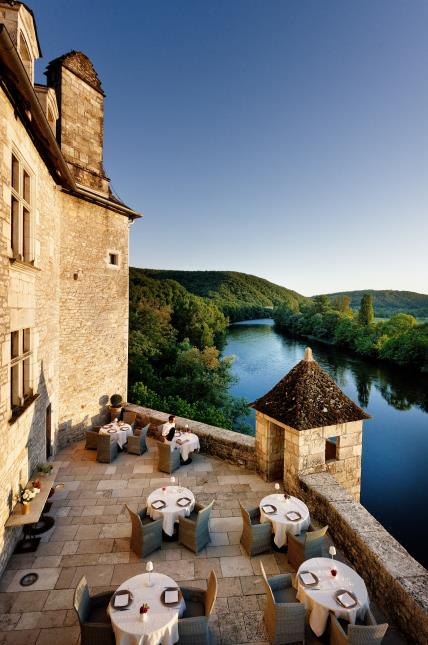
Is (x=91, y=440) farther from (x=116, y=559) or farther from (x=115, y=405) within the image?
(x=116, y=559)

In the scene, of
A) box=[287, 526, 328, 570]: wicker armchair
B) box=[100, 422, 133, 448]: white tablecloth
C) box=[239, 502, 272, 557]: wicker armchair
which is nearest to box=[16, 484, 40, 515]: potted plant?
box=[100, 422, 133, 448]: white tablecloth

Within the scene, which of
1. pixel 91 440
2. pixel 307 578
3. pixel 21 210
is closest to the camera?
pixel 307 578

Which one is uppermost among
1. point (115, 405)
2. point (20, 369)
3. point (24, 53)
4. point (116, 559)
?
point (24, 53)

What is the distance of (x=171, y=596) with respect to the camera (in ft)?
11.3

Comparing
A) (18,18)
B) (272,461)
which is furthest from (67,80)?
(272,461)

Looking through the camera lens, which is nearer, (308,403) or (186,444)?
(308,403)

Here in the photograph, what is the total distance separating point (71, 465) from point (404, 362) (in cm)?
3195

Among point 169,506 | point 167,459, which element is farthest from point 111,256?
point 169,506

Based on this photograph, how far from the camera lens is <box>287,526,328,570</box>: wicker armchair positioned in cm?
440

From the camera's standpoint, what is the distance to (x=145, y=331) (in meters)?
22.4

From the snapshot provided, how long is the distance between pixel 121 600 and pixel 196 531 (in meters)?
1.62

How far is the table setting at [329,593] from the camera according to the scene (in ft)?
11.2

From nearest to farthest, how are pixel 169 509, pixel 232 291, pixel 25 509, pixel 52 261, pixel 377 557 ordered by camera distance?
pixel 377 557 < pixel 25 509 < pixel 169 509 < pixel 52 261 < pixel 232 291

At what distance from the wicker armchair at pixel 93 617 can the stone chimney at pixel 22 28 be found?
6.77m
